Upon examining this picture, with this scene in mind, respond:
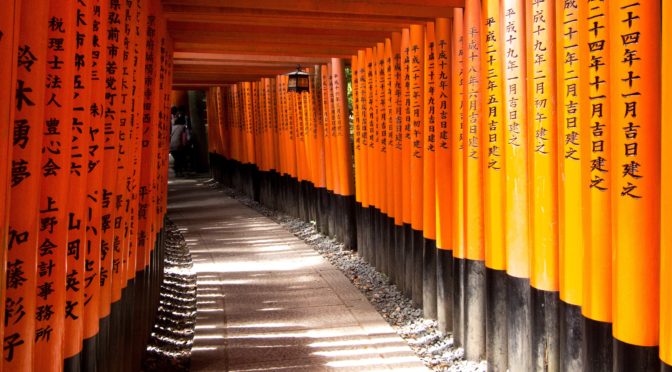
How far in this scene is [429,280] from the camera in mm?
7344

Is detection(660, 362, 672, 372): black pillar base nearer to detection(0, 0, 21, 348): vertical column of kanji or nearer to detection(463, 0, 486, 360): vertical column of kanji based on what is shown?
detection(463, 0, 486, 360): vertical column of kanji

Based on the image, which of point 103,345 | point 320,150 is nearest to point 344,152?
point 320,150

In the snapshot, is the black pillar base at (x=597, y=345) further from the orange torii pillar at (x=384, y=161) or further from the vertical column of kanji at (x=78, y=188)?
the orange torii pillar at (x=384, y=161)

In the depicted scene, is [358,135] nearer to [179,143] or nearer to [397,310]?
[397,310]

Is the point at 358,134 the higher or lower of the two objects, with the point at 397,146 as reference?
higher

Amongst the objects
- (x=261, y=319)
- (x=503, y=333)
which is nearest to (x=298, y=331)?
(x=261, y=319)

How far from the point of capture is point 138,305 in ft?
18.9

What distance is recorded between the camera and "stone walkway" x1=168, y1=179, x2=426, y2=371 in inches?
237

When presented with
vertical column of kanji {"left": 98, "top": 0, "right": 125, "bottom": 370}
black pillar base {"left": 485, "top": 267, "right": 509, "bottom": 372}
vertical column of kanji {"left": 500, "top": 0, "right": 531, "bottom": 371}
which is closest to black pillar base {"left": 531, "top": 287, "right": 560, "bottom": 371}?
vertical column of kanji {"left": 500, "top": 0, "right": 531, "bottom": 371}

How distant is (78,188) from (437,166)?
4297mm

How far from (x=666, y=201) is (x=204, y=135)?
2622 cm

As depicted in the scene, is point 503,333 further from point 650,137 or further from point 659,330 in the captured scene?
point 650,137

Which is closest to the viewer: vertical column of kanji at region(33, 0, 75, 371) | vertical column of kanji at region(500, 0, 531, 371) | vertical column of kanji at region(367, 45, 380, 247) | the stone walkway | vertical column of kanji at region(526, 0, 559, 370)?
vertical column of kanji at region(33, 0, 75, 371)

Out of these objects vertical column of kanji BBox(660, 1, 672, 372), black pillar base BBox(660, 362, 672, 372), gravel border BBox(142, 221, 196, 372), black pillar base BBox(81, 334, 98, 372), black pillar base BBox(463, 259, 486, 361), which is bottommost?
gravel border BBox(142, 221, 196, 372)
